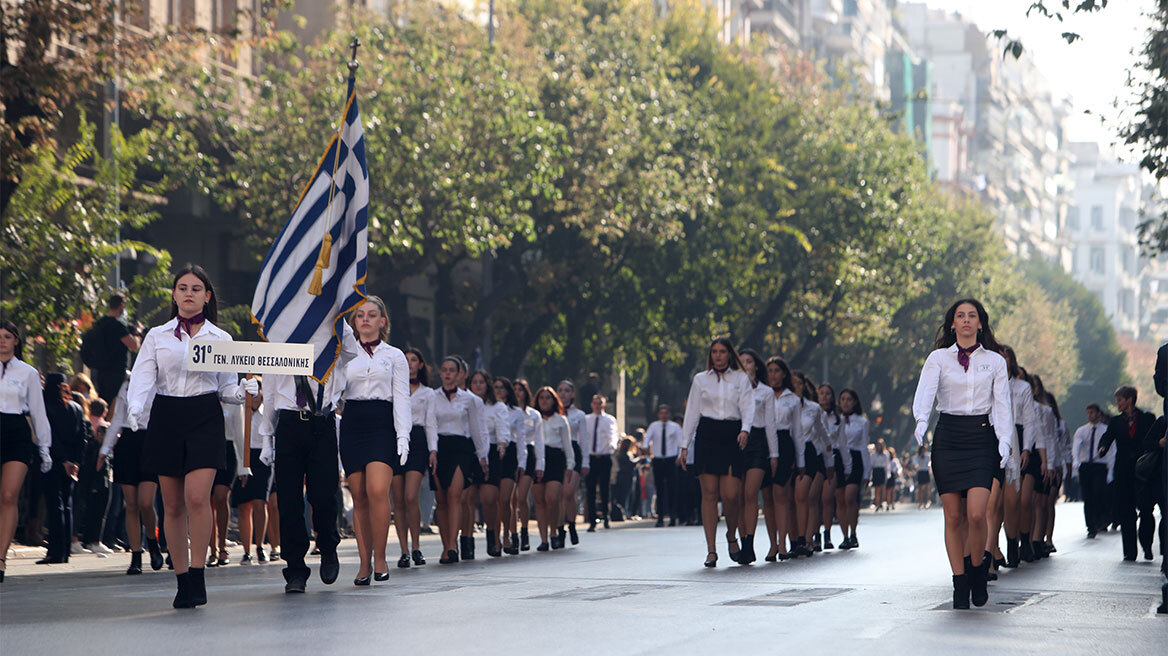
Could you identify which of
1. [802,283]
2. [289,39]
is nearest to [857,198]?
[802,283]

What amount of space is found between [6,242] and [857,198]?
27.0 m

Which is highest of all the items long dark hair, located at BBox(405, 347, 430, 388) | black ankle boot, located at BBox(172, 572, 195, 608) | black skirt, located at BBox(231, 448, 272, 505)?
long dark hair, located at BBox(405, 347, 430, 388)

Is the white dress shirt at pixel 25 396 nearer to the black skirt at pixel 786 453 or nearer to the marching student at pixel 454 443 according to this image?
the marching student at pixel 454 443

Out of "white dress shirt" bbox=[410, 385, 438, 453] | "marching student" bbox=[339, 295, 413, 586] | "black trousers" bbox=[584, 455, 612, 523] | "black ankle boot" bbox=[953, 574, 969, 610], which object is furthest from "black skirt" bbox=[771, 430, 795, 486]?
"black trousers" bbox=[584, 455, 612, 523]

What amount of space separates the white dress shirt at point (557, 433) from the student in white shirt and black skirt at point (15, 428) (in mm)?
7436

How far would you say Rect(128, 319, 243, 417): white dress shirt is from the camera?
424 inches

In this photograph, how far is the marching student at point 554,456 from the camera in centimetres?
1994

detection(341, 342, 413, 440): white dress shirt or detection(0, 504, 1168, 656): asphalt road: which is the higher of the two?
detection(341, 342, 413, 440): white dress shirt

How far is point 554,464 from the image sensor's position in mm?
20156

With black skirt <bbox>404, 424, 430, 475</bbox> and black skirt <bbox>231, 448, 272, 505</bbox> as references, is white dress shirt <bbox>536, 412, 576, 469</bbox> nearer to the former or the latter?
black skirt <bbox>231, 448, 272, 505</bbox>

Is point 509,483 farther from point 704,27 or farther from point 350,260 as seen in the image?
point 704,27

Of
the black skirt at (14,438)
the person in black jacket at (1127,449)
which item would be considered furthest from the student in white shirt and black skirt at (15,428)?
the person in black jacket at (1127,449)

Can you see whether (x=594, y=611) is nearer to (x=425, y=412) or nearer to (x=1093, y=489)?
(x=425, y=412)

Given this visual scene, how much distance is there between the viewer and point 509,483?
61.4 feet
